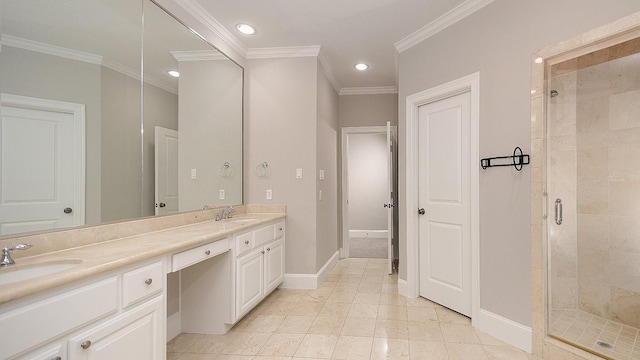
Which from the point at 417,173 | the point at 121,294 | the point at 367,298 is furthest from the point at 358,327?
the point at 121,294

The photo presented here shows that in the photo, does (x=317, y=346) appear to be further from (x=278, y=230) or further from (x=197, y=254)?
(x=278, y=230)

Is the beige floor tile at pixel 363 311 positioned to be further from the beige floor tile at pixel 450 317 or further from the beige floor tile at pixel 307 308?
the beige floor tile at pixel 450 317

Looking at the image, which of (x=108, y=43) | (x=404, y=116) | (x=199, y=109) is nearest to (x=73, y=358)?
(x=108, y=43)

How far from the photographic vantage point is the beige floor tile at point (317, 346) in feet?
7.15

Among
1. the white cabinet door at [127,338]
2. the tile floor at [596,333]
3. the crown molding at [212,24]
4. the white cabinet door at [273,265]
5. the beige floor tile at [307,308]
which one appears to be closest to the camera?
the white cabinet door at [127,338]

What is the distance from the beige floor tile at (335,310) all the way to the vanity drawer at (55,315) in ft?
6.34

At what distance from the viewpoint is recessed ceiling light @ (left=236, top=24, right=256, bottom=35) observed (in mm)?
3076

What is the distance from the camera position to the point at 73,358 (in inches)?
45.3

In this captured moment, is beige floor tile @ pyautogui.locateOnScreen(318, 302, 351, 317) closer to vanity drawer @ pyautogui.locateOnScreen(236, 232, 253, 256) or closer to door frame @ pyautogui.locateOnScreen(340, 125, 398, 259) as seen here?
vanity drawer @ pyautogui.locateOnScreen(236, 232, 253, 256)

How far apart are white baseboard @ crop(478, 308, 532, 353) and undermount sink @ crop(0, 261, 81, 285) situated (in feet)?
9.00

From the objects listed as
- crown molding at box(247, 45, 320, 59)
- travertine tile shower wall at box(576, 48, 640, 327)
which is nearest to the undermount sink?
crown molding at box(247, 45, 320, 59)

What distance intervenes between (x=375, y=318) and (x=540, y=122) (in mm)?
2038

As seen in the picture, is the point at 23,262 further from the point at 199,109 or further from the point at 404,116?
the point at 404,116

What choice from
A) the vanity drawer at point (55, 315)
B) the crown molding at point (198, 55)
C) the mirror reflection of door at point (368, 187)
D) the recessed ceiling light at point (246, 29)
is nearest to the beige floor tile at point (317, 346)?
the vanity drawer at point (55, 315)
